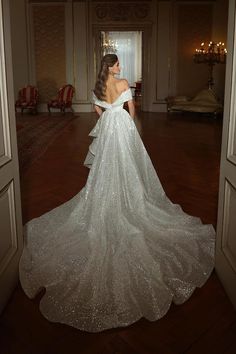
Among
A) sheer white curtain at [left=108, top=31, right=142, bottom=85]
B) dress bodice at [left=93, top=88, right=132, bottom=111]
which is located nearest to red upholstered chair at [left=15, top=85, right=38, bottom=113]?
sheer white curtain at [left=108, top=31, right=142, bottom=85]

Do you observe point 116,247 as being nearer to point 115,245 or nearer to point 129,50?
point 115,245

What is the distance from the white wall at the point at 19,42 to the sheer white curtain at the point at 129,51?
18.5 ft

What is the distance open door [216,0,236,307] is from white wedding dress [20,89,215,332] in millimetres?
161

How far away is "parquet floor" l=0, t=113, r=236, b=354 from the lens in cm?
157

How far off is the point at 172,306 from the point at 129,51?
16046 millimetres

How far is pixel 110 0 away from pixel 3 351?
1102 centimetres

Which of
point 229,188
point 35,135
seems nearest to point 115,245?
point 229,188

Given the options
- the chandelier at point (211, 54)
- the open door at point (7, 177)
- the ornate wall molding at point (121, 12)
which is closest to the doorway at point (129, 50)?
the ornate wall molding at point (121, 12)

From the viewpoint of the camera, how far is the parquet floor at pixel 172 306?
5.16 ft

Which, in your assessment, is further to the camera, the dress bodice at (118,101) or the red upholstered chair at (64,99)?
the red upholstered chair at (64,99)

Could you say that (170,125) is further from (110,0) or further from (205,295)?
(205,295)

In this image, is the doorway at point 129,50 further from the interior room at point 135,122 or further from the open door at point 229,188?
the open door at point 229,188

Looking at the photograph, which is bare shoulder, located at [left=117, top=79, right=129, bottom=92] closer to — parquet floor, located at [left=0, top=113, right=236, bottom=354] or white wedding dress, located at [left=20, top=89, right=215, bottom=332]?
white wedding dress, located at [left=20, top=89, right=215, bottom=332]

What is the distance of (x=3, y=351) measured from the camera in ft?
5.06
